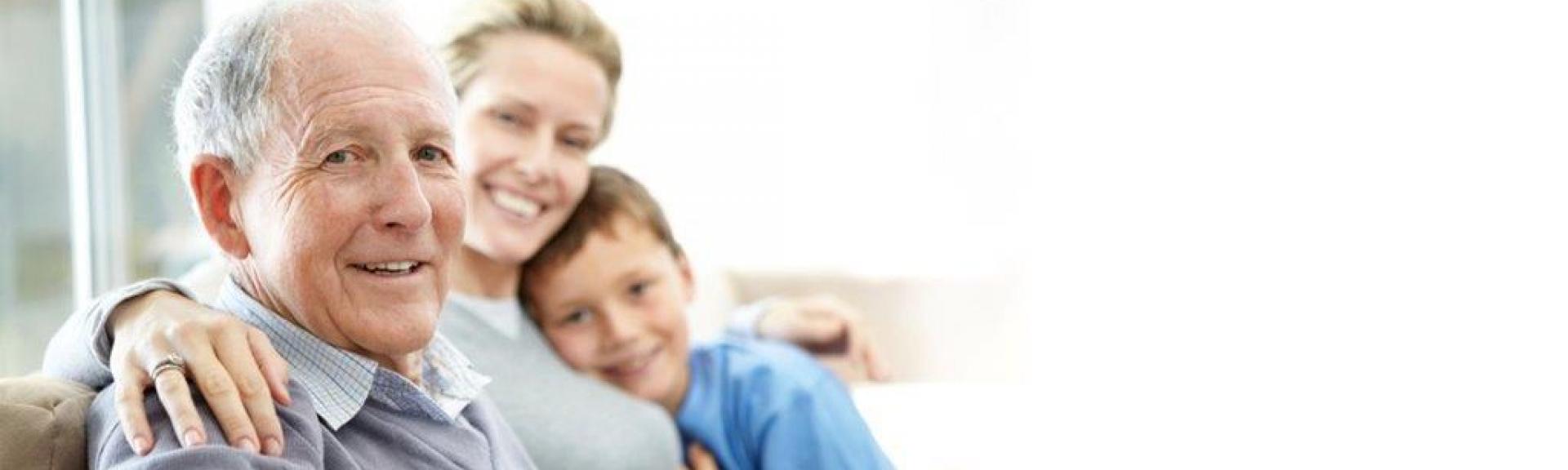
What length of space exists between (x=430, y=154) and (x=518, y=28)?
0.38 m

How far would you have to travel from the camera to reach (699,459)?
171cm

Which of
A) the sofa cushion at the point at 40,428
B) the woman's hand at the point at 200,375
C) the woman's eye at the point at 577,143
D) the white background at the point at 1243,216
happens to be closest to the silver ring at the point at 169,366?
the woman's hand at the point at 200,375

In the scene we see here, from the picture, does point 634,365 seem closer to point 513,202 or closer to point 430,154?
point 513,202

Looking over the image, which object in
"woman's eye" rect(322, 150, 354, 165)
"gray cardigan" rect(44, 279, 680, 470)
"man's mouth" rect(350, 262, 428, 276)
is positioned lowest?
"gray cardigan" rect(44, 279, 680, 470)

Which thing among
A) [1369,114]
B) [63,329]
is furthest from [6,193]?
[1369,114]

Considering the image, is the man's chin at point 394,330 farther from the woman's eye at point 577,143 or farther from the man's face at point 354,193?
the woman's eye at point 577,143

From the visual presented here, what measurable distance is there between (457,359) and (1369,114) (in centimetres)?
83

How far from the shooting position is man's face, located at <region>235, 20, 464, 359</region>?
4.04ft

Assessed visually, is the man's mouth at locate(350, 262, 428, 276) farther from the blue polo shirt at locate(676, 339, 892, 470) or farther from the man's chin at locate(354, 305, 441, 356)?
the blue polo shirt at locate(676, 339, 892, 470)

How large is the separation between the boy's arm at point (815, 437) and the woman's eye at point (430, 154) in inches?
19.6

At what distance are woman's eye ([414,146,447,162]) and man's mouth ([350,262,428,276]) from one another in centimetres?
8

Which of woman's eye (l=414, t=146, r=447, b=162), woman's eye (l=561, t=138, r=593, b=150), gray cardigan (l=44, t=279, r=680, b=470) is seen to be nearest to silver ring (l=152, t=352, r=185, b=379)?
woman's eye (l=414, t=146, r=447, b=162)

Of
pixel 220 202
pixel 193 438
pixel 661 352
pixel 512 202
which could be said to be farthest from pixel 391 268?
pixel 661 352

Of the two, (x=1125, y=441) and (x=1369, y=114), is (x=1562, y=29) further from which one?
(x=1125, y=441)
